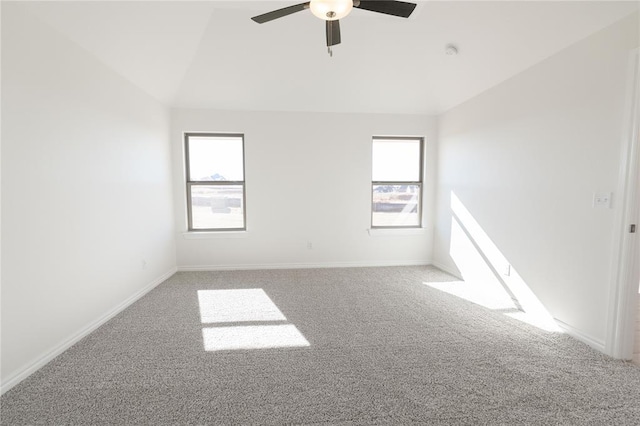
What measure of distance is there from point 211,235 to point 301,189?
151cm

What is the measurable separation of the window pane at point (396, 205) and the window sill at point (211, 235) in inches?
83.7

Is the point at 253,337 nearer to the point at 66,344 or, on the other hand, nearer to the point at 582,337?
the point at 66,344

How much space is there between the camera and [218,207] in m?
4.36

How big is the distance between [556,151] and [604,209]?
2.06 feet

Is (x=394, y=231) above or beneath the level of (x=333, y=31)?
beneath

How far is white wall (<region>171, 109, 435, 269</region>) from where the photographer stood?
420 centimetres

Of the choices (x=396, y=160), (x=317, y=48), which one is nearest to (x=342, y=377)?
(x=317, y=48)


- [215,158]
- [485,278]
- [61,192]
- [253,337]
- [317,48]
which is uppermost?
[317,48]

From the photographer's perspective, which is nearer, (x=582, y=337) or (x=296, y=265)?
(x=582, y=337)

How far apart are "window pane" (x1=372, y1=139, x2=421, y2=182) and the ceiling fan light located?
2.97 m

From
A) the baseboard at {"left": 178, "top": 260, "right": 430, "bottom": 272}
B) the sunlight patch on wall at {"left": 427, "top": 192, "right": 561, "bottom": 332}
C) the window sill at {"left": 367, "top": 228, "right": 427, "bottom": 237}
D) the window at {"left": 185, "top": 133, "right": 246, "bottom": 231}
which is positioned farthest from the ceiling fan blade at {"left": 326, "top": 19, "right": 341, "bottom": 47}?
the baseboard at {"left": 178, "top": 260, "right": 430, "bottom": 272}

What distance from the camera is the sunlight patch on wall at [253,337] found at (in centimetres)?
225

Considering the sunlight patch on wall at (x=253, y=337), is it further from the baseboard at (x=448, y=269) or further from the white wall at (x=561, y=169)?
the baseboard at (x=448, y=269)

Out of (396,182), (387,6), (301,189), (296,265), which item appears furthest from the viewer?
(396,182)
